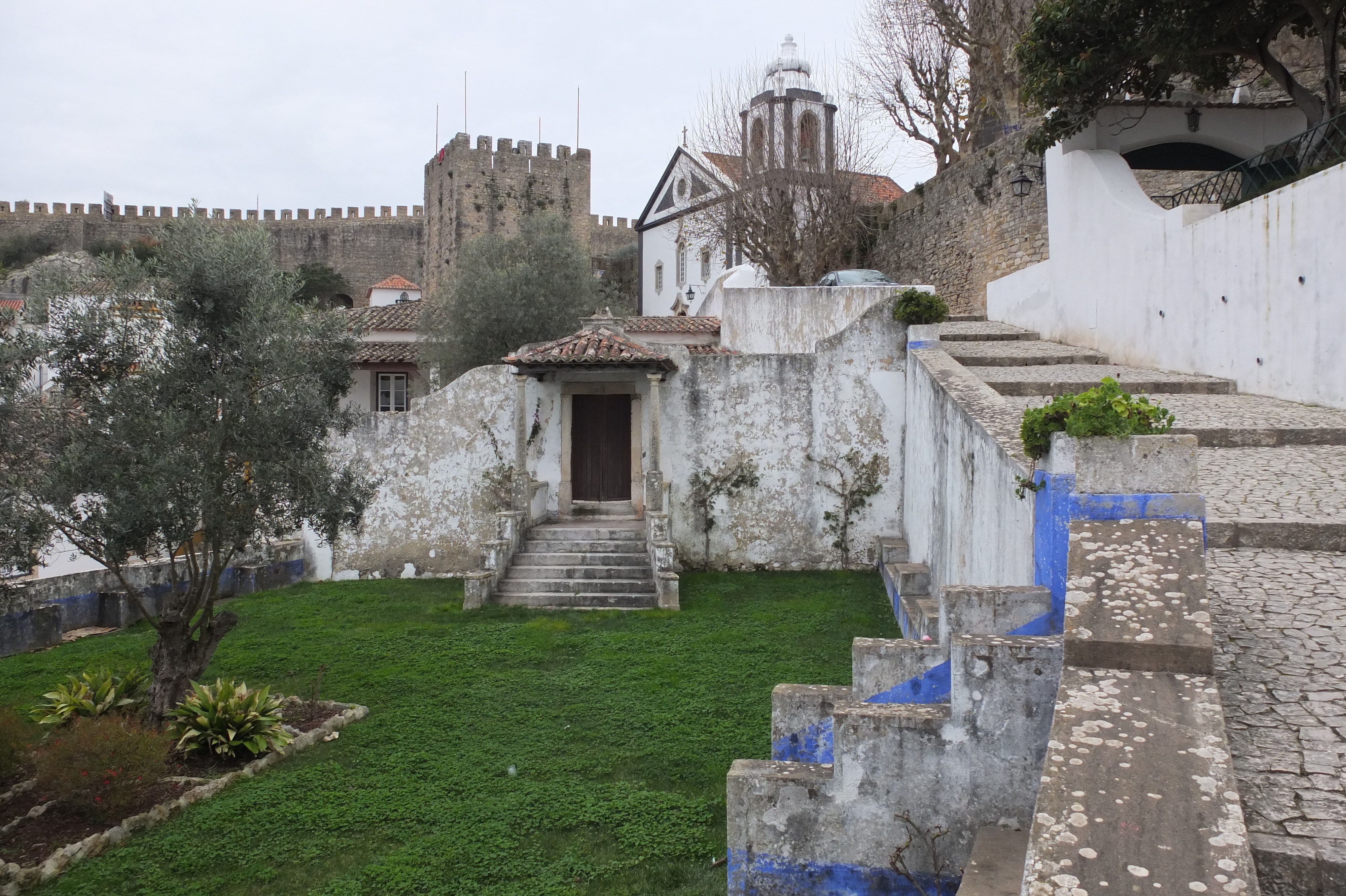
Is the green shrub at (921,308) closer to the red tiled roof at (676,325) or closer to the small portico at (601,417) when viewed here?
the small portico at (601,417)

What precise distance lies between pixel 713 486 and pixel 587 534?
6.23 ft

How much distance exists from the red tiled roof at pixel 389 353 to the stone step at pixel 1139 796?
18.3 m

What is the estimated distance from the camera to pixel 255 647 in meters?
10.1

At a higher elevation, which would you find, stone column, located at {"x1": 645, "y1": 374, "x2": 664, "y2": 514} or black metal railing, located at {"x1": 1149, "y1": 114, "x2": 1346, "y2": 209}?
black metal railing, located at {"x1": 1149, "y1": 114, "x2": 1346, "y2": 209}

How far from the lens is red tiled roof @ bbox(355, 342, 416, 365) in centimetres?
1994

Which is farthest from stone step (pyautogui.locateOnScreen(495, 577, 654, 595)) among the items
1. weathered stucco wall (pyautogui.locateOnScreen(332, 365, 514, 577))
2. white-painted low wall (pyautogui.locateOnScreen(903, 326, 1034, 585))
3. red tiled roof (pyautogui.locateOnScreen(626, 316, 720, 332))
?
red tiled roof (pyautogui.locateOnScreen(626, 316, 720, 332))

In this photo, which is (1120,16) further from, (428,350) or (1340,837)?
(428,350)

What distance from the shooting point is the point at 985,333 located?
14.5m

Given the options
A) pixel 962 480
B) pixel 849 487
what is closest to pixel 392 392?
pixel 849 487

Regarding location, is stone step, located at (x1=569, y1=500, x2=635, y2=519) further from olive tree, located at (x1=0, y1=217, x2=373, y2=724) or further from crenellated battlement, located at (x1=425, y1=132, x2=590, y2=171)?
crenellated battlement, located at (x1=425, y1=132, x2=590, y2=171)

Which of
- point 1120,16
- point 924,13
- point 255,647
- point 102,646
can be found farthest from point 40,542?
point 924,13

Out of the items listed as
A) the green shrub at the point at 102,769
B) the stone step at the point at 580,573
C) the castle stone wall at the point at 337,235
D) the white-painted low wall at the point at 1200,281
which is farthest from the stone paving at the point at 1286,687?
the castle stone wall at the point at 337,235

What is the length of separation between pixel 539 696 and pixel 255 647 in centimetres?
386

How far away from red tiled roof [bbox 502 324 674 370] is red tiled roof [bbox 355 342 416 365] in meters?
7.51
